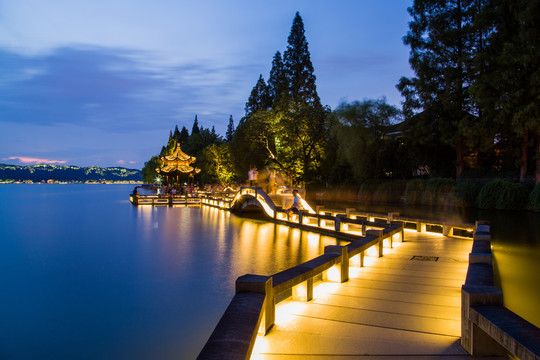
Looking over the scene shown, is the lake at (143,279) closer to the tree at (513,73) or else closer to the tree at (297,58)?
the tree at (513,73)

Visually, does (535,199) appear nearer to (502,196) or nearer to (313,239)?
(502,196)

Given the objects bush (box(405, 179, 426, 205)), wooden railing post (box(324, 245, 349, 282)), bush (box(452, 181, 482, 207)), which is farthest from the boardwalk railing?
bush (box(405, 179, 426, 205))

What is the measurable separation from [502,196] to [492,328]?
2156 centimetres

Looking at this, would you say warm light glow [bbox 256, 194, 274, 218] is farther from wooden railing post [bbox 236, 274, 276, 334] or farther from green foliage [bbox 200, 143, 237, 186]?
green foliage [bbox 200, 143, 237, 186]

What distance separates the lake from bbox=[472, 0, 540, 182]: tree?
199 inches

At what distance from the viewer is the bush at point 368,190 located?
29.5m

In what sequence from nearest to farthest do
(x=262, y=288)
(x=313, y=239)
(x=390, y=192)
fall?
(x=262, y=288), (x=313, y=239), (x=390, y=192)

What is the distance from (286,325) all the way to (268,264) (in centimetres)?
839

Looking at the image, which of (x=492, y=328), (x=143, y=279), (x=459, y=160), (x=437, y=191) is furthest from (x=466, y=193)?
(x=492, y=328)

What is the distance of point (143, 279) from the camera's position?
11.1 meters

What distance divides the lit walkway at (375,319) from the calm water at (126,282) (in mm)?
2822

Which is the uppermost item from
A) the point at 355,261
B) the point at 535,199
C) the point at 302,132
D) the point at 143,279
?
the point at 302,132

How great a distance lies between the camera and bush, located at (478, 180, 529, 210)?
20812 mm

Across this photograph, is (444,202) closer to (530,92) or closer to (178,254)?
(530,92)
